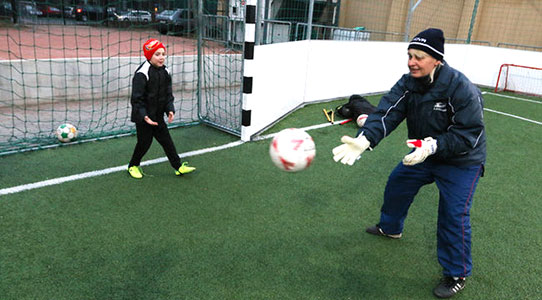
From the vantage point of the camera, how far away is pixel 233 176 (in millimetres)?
4996

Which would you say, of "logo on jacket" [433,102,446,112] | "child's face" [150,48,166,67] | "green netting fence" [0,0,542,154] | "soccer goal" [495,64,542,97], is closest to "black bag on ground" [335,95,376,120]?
"green netting fence" [0,0,542,154]

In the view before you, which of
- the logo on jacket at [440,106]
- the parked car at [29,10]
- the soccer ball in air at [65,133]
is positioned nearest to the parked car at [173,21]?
the soccer ball in air at [65,133]

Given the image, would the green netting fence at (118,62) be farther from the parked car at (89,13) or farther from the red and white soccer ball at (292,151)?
the red and white soccer ball at (292,151)

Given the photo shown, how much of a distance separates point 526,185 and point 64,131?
20.7ft

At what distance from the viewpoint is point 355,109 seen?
783 cm

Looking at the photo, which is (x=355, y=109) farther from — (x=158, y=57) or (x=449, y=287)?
(x=449, y=287)

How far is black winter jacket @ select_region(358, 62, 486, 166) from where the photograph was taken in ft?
9.08

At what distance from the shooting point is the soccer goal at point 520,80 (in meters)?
12.3

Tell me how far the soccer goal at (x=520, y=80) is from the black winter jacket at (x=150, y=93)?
11.6 metres

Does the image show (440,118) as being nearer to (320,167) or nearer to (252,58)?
(320,167)

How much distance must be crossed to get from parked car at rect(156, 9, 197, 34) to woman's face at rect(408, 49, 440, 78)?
5.98 metres

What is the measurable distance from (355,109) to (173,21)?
491cm

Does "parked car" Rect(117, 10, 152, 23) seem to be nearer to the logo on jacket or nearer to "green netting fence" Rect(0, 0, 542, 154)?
"green netting fence" Rect(0, 0, 542, 154)

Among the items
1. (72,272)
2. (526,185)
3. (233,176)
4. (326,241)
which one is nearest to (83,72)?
(233,176)
